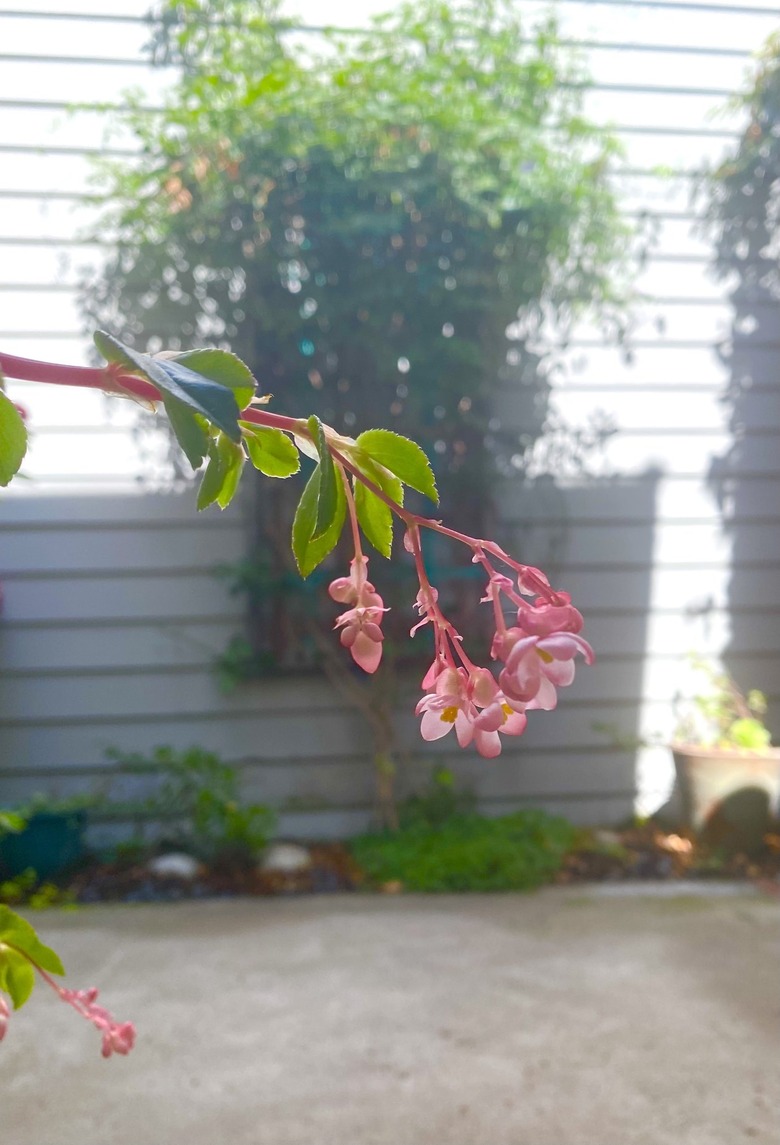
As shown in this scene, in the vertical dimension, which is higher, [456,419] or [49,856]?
[456,419]

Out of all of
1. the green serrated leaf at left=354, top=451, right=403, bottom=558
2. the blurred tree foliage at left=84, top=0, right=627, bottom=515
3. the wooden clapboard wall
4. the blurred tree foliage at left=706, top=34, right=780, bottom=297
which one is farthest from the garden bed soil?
the green serrated leaf at left=354, top=451, right=403, bottom=558

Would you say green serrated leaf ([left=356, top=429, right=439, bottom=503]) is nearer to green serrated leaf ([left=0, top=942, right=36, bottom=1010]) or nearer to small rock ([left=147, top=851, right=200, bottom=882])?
green serrated leaf ([left=0, top=942, right=36, bottom=1010])

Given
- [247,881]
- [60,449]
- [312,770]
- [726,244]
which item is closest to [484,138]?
[726,244]

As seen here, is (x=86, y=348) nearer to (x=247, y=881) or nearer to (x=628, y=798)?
(x=247, y=881)

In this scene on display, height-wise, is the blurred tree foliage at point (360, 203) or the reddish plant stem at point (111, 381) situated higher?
the blurred tree foliage at point (360, 203)

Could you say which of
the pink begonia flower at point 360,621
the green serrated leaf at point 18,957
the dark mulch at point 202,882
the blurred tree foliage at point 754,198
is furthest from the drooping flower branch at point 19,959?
the blurred tree foliage at point 754,198

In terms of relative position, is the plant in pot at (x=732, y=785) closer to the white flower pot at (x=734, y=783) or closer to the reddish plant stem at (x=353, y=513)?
the white flower pot at (x=734, y=783)
